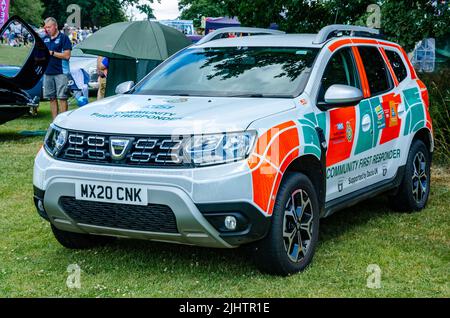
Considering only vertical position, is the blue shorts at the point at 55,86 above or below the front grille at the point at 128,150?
below

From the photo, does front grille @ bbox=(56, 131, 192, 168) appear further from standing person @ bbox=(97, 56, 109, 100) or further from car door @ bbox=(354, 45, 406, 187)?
standing person @ bbox=(97, 56, 109, 100)

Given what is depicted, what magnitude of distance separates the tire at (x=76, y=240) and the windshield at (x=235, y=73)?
1.23 metres

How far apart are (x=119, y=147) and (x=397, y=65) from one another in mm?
3429

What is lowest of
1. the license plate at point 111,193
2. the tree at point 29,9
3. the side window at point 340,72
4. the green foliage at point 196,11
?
the green foliage at point 196,11

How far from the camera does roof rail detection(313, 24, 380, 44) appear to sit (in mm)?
6133

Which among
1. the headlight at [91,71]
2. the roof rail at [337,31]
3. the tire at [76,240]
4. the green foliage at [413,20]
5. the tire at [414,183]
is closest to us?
the tire at [76,240]

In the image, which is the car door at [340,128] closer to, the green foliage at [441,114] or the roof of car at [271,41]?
the roof of car at [271,41]

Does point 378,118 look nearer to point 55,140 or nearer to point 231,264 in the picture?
point 231,264

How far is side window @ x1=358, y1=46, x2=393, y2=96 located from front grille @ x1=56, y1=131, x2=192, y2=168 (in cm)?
239


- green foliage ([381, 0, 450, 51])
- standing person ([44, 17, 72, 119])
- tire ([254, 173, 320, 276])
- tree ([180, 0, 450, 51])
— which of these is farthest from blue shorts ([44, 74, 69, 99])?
tire ([254, 173, 320, 276])

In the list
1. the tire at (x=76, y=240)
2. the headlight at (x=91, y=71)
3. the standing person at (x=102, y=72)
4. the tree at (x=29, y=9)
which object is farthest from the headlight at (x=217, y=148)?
the tree at (x=29, y=9)

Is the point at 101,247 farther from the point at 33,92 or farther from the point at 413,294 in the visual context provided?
the point at 33,92

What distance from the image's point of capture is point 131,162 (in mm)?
4797

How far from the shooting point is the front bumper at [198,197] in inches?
182
